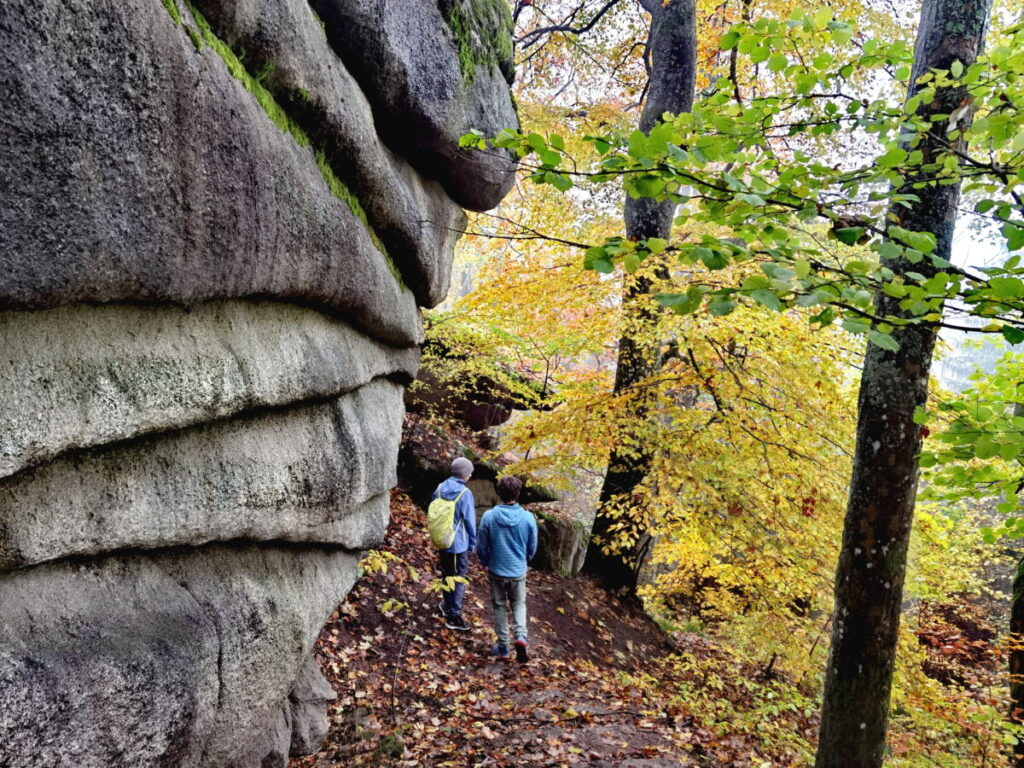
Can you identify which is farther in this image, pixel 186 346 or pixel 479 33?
pixel 479 33

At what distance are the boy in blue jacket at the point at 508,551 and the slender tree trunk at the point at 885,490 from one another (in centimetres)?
324

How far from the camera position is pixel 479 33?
5.09 meters

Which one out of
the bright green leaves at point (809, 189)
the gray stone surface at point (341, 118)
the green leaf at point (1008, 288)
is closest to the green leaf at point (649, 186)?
the bright green leaves at point (809, 189)

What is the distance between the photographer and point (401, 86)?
4.10 metres

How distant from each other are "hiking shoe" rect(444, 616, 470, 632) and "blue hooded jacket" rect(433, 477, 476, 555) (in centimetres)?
91

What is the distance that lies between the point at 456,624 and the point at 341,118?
235 inches

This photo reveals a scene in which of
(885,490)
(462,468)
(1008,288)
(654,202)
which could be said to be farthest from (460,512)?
(1008,288)

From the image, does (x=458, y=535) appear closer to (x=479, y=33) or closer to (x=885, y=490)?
(x=885, y=490)

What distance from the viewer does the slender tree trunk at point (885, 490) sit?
389cm

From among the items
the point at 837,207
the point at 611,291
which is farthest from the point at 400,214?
the point at 611,291

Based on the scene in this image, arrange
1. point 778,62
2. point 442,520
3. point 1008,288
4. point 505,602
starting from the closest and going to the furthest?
point 1008,288 → point 778,62 → point 505,602 → point 442,520

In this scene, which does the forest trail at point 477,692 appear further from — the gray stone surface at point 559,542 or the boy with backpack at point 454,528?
the gray stone surface at point 559,542

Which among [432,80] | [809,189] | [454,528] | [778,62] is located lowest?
[454,528]

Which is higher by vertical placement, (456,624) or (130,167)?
A: (130,167)
